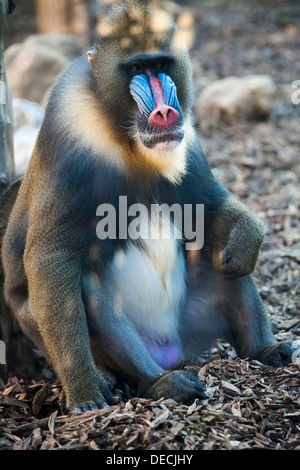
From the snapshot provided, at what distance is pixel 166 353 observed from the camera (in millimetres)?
3590

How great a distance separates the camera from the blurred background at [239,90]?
5168 mm

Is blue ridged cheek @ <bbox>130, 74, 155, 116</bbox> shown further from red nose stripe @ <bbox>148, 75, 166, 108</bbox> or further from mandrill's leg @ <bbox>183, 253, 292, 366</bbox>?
mandrill's leg @ <bbox>183, 253, 292, 366</bbox>

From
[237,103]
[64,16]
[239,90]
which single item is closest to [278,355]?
[237,103]

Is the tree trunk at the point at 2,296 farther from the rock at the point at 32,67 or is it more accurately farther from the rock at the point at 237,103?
the rock at the point at 32,67

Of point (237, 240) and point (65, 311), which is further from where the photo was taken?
point (237, 240)

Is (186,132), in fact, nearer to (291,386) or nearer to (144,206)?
(144,206)

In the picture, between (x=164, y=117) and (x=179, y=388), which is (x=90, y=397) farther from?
(x=164, y=117)

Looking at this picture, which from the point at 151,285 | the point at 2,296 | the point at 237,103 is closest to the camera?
the point at 151,285

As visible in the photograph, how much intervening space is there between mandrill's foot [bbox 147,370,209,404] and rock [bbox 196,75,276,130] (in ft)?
18.8

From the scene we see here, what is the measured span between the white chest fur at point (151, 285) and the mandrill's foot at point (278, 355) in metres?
0.52

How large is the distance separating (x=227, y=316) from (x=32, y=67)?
6.45 metres

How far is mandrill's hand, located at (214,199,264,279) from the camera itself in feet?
11.5

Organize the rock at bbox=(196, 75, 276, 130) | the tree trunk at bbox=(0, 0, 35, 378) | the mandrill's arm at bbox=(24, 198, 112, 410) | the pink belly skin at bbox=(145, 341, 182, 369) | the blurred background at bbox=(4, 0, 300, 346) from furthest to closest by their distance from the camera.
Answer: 1. the rock at bbox=(196, 75, 276, 130)
2. the blurred background at bbox=(4, 0, 300, 346)
3. the tree trunk at bbox=(0, 0, 35, 378)
4. the pink belly skin at bbox=(145, 341, 182, 369)
5. the mandrill's arm at bbox=(24, 198, 112, 410)

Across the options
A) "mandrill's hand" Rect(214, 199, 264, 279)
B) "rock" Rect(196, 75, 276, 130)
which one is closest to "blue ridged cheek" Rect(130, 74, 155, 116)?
"mandrill's hand" Rect(214, 199, 264, 279)
